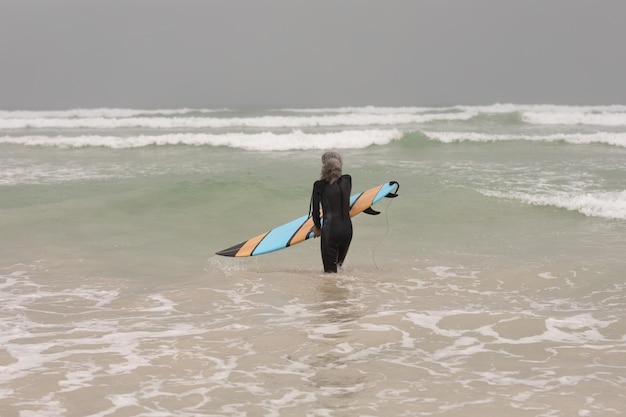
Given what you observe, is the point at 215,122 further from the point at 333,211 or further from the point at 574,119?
the point at 333,211

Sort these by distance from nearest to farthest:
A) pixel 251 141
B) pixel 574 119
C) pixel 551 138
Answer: pixel 551 138 → pixel 251 141 → pixel 574 119

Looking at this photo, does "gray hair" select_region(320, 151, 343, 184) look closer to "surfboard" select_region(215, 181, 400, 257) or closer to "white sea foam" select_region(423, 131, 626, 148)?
"surfboard" select_region(215, 181, 400, 257)

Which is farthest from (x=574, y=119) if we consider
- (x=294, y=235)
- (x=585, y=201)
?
(x=294, y=235)

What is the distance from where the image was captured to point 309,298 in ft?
20.4

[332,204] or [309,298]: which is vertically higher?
[332,204]

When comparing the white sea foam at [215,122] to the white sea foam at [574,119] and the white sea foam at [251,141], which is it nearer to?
the white sea foam at [574,119]

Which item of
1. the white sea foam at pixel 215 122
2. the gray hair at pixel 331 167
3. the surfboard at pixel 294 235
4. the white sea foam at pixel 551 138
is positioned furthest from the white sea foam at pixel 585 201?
the white sea foam at pixel 215 122

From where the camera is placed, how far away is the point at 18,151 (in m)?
19.0

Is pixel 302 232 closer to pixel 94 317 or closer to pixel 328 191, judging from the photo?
pixel 328 191

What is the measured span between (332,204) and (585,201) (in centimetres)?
522

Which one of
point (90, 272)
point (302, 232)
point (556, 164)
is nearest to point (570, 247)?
point (302, 232)

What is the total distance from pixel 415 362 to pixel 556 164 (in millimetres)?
11908

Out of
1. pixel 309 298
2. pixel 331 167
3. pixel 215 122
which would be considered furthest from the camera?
pixel 215 122

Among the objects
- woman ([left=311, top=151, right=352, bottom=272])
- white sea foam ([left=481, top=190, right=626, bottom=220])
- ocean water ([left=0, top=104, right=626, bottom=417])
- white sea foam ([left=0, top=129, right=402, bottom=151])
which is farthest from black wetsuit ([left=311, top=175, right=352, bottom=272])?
white sea foam ([left=0, top=129, right=402, bottom=151])
